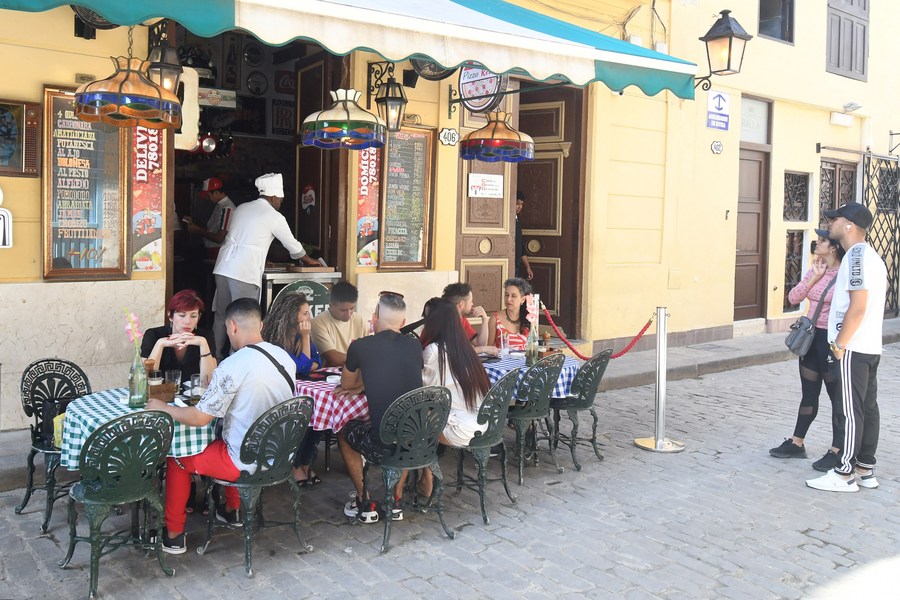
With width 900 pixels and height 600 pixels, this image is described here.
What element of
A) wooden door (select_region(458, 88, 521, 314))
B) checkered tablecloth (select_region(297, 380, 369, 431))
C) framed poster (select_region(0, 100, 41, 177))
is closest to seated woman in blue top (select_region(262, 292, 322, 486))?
checkered tablecloth (select_region(297, 380, 369, 431))

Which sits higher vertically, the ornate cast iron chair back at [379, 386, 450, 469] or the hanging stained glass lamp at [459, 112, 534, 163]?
the hanging stained glass lamp at [459, 112, 534, 163]

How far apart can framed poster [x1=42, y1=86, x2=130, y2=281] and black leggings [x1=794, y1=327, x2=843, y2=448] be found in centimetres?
519

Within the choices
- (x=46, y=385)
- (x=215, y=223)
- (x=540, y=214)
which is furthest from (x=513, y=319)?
(x=540, y=214)

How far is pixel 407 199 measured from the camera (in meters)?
8.20

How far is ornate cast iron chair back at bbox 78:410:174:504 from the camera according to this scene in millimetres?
3557

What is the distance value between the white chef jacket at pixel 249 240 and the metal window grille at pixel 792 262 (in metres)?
8.58

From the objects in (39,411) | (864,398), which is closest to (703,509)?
(864,398)

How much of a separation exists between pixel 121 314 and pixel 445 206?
3424 mm

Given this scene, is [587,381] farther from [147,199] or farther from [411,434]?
[147,199]

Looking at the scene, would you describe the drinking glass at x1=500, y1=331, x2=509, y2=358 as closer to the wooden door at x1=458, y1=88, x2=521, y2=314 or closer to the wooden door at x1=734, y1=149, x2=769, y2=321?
the wooden door at x1=458, y1=88, x2=521, y2=314

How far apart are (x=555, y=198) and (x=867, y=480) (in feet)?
17.3

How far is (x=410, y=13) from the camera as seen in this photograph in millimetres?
5023

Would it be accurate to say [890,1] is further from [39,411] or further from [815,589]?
[39,411]

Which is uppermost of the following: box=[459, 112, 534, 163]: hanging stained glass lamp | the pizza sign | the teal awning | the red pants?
the pizza sign
